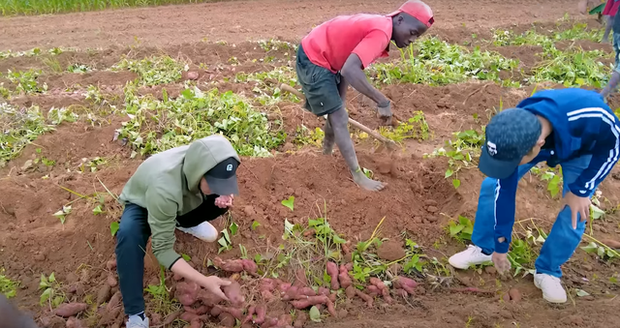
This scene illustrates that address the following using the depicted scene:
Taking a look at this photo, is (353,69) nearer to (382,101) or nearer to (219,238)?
(382,101)

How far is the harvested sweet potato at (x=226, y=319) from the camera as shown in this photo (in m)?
2.74

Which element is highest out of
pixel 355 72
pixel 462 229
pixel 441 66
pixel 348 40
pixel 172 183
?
pixel 348 40

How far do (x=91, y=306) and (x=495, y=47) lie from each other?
648cm

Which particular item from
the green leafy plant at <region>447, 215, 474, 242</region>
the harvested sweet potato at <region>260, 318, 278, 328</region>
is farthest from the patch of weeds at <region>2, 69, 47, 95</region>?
the green leafy plant at <region>447, 215, 474, 242</region>

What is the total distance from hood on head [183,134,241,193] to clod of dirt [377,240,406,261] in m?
1.46

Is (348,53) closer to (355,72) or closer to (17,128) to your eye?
(355,72)

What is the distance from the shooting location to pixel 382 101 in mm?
3357

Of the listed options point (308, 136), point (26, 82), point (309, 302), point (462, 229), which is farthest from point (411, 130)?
point (26, 82)

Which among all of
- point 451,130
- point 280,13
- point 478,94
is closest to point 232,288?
point 451,130

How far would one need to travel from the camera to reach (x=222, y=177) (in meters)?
2.38

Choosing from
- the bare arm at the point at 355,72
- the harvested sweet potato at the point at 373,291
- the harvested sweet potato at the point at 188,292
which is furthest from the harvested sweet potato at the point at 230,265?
the bare arm at the point at 355,72

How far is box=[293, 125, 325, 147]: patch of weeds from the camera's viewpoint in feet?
14.8

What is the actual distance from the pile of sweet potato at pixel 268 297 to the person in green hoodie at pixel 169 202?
25 centimetres

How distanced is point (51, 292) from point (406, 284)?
7.92ft
